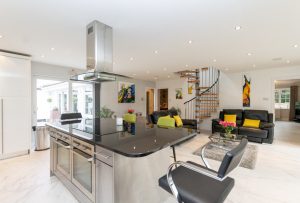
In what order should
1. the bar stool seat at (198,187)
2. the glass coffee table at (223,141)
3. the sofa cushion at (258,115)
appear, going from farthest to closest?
the sofa cushion at (258,115), the glass coffee table at (223,141), the bar stool seat at (198,187)

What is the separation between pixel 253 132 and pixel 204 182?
4.57 meters

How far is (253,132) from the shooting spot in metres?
4.92

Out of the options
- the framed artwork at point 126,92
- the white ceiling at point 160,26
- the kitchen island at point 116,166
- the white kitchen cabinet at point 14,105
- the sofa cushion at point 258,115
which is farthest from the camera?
the framed artwork at point 126,92

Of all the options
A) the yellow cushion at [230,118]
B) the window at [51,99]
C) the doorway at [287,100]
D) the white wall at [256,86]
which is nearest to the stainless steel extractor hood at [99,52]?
the window at [51,99]

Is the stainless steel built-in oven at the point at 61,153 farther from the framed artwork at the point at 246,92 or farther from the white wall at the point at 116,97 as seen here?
the framed artwork at the point at 246,92

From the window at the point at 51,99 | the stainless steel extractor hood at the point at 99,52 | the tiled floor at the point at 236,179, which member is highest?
the stainless steel extractor hood at the point at 99,52

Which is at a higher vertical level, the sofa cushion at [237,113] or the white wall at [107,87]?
the white wall at [107,87]

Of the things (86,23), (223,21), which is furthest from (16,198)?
(223,21)

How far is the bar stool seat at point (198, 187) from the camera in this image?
1.17 m

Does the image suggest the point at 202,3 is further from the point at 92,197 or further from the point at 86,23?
the point at 92,197

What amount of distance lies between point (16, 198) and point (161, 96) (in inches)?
339

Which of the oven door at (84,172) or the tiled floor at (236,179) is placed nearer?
the oven door at (84,172)

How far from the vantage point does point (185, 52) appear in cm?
394

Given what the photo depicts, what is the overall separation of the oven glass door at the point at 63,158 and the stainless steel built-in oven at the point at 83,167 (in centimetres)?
18
